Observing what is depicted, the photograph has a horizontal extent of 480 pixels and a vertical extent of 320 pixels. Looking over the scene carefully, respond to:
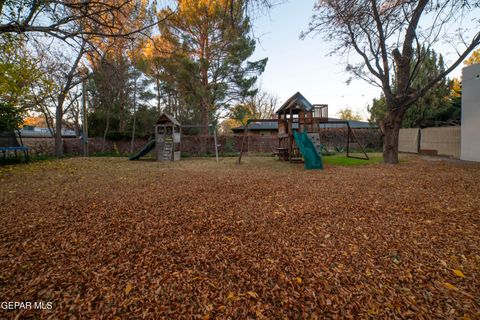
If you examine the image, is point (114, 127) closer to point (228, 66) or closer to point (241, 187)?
point (228, 66)

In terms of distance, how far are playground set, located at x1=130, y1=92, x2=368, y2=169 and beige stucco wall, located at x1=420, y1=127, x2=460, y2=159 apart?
16.2 feet

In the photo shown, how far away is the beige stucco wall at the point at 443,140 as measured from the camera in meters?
11.8

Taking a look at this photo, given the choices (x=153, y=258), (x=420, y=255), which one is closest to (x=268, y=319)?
(x=153, y=258)

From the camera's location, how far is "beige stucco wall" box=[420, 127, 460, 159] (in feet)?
38.9

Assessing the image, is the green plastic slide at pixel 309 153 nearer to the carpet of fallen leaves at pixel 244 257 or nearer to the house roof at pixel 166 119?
the carpet of fallen leaves at pixel 244 257

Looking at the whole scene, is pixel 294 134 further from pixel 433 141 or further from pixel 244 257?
pixel 433 141

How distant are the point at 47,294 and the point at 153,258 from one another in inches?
29.2

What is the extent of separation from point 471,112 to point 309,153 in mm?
7595

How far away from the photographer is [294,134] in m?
9.42

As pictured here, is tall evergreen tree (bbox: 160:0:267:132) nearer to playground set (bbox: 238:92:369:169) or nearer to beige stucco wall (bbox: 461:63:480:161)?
playground set (bbox: 238:92:369:169)

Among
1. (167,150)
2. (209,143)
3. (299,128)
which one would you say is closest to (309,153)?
(299,128)

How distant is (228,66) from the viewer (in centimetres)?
1507

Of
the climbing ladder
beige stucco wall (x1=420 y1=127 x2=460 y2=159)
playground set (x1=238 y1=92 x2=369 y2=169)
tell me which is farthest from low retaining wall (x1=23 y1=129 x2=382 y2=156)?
playground set (x1=238 y1=92 x2=369 y2=169)

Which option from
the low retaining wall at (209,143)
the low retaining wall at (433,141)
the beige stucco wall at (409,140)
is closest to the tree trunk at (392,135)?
the low retaining wall at (433,141)
